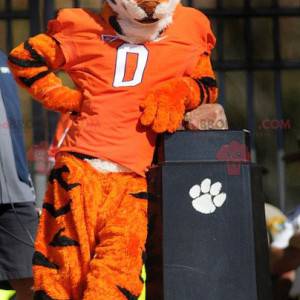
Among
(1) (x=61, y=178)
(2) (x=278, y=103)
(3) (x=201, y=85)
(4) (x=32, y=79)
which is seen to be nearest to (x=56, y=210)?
(1) (x=61, y=178)

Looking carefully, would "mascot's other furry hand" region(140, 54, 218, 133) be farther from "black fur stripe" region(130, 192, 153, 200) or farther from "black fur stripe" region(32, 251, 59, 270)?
"black fur stripe" region(32, 251, 59, 270)

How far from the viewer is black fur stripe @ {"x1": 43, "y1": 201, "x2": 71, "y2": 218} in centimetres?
371

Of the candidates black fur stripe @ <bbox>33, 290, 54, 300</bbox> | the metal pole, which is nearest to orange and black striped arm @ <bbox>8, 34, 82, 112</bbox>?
black fur stripe @ <bbox>33, 290, 54, 300</bbox>

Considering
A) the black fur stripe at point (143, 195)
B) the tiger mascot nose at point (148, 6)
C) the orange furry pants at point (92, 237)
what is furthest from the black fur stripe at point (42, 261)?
the tiger mascot nose at point (148, 6)

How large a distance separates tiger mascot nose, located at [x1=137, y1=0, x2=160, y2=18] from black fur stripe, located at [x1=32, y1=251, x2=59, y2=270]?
1039 mm

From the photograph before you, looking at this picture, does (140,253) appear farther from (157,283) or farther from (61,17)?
(61,17)

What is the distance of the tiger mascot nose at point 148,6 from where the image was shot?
3727mm

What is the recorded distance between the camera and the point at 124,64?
3795mm

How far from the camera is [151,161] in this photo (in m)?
3.79

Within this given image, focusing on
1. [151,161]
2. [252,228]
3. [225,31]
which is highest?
[225,31]

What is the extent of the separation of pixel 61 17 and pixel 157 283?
1.13 m

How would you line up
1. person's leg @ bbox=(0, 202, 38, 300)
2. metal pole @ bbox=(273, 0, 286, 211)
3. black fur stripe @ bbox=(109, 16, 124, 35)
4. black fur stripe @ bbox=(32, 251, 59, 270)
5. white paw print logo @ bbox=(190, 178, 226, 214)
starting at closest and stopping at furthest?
white paw print logo @ bbox=(190, 178, 226, 214) < black fur stripe @ bbox=(32, 251, 59, 270) < black fur stripe @ bbox=(109, 16, 124, 35) < person's leg @ bbox=(0, 202, 38, 300) < metal pole @ bbox=(273, 0, 286, 211)

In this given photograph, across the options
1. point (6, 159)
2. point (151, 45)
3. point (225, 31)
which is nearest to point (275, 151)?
point (225, 31)

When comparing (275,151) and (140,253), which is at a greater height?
(275,151)
